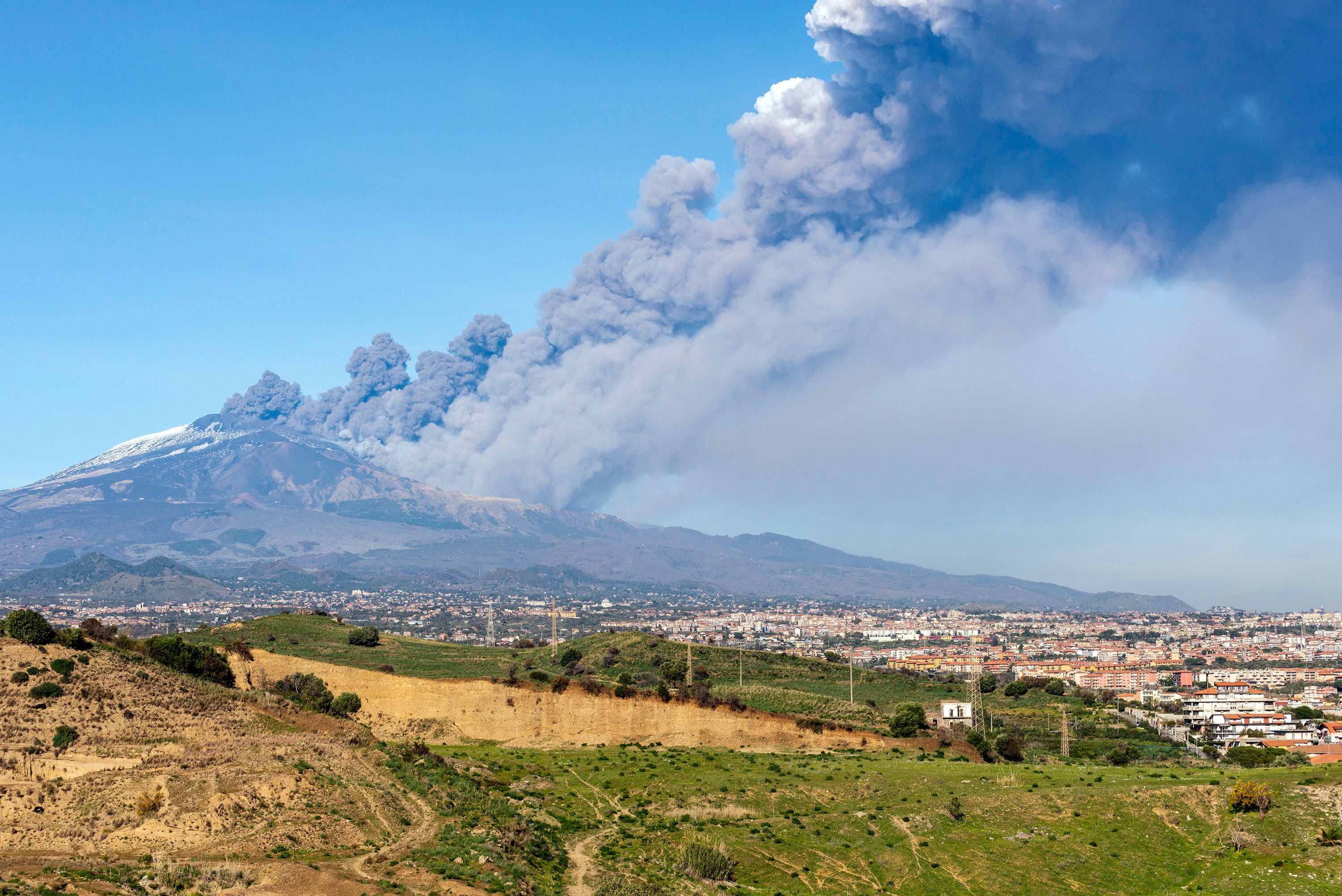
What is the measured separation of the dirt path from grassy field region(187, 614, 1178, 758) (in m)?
27.1

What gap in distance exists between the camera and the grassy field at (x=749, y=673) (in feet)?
215

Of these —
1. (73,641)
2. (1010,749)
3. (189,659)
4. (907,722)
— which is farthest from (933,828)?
(189,659)

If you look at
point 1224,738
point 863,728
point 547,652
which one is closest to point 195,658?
point 863,728

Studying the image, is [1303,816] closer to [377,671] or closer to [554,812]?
[554,812]

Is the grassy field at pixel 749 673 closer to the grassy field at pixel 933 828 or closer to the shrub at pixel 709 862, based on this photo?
the grassy field at pixel 933 828

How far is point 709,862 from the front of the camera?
3114cm

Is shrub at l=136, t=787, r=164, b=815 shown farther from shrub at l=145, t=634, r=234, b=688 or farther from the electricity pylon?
the electricity pylon

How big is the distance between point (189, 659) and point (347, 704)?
323 inches

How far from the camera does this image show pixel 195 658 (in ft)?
178

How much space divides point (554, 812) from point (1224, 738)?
61.2 meters

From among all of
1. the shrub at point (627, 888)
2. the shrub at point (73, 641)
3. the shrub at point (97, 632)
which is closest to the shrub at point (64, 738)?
the shrub at point (73, 641)

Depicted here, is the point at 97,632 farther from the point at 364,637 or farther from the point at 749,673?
the point at 749,673

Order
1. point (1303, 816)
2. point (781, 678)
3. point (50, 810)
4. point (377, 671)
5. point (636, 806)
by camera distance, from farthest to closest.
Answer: point (781, 678)
point (377, 671)
point (636, 806)
point (1303, 816)
point (50, 810)

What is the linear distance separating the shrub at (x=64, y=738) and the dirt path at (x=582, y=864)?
1543cm
